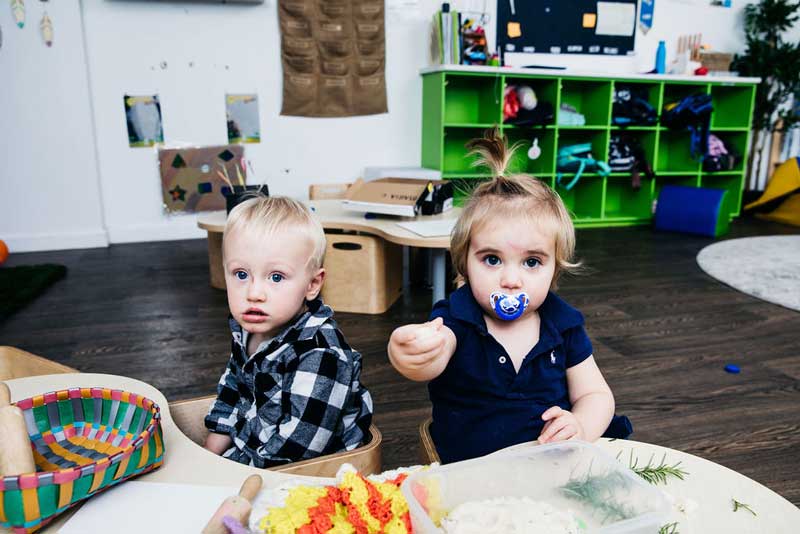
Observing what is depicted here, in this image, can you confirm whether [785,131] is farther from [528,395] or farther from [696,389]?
[528,395]

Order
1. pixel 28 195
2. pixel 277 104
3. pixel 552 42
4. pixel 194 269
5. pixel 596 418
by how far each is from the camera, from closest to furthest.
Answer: pixel 596 418, pixel 194 269, pixel 28 195, pixel 277 104, pixel 552 42

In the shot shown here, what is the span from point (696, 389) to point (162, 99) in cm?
372

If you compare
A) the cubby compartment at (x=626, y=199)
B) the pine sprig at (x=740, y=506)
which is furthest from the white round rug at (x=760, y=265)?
the pine sprig at (x=740, y=506)

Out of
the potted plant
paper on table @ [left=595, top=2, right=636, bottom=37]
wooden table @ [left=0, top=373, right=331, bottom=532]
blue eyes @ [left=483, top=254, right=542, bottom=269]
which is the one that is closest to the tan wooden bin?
blue eyes @ [left=483, top=254, right=542, bottom=269]

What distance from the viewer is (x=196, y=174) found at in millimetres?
4258

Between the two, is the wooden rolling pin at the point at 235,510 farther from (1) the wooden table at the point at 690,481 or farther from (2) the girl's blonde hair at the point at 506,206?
(2) the girl's blonde hair at the point at 506,206

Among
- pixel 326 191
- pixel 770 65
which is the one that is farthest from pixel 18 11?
pixel 770 65

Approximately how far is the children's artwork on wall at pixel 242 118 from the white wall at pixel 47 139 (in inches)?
35.4

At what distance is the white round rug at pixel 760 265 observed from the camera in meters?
3.02

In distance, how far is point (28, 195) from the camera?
3.96 meters

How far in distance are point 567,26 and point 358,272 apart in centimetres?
333

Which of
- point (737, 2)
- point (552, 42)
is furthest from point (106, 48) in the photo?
point (737, 2)

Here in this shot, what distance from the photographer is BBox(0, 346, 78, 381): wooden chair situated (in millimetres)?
1073

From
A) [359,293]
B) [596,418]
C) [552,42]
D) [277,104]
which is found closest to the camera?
[596,418]
